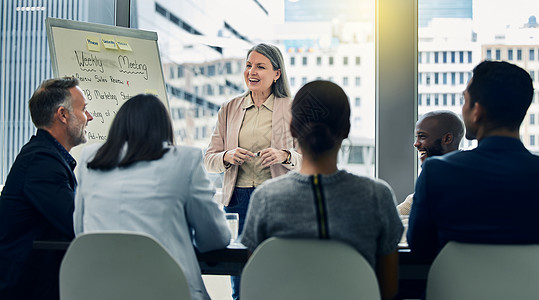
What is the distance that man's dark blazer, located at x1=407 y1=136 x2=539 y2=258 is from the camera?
53.7 inches

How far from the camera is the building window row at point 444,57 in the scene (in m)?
3.18

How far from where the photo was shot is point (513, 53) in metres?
3.16

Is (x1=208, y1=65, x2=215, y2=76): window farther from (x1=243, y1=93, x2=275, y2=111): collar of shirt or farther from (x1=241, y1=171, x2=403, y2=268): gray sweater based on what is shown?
(x1=241, y1=171, x2=403, y2=268): gray sweater

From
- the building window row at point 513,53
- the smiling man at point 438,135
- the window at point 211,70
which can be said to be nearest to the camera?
the smiling man at point 438,135

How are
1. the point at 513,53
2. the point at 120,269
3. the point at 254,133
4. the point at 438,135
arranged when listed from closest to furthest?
1. the point at 120,269
2. the point at 438,135
3. the point at 254,133
4. the point at 513,53

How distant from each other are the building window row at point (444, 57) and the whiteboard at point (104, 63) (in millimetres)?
1670

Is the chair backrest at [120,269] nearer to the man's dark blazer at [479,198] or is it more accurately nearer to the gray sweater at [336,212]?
the gray sweater at [336,212]

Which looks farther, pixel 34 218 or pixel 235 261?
pixel 34 218

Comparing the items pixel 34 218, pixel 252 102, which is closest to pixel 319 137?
pixel 34 218

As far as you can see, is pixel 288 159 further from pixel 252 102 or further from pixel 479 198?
pixel 479 198

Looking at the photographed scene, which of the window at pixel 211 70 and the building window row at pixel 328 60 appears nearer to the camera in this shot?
the building window row at pixel 328 60

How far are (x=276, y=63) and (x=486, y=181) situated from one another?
5.23 ft

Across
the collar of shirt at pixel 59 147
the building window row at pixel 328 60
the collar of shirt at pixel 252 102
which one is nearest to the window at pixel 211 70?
the building window row at pixel 328 60

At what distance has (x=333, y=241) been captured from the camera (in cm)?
123
